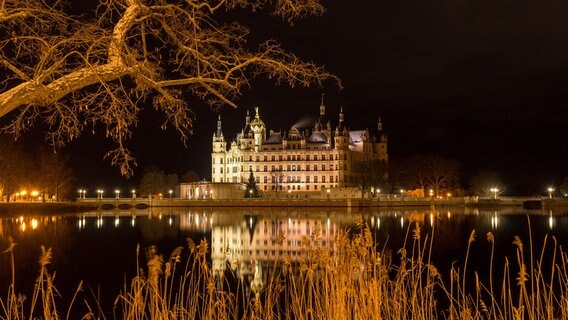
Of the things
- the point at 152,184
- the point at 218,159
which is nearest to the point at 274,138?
the point at 218,159

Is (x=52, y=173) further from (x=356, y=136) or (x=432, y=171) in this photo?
(x=356, y=136)

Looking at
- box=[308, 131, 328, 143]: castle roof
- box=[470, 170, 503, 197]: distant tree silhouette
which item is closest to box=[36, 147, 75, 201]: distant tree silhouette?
box=[308, 131, 328, 143]: castle roof

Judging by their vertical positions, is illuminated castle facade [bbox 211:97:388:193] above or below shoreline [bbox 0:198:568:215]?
above

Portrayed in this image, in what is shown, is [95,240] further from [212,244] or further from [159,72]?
[159,72]

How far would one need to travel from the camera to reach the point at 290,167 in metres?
92.2

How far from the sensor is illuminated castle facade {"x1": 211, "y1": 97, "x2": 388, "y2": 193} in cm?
9094

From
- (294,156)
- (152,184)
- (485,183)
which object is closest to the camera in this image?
(485,183)

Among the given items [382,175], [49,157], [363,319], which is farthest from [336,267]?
[382,175]

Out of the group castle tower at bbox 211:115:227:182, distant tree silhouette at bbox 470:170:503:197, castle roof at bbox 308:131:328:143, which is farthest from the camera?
castle tower at bbox 211:115:227:182

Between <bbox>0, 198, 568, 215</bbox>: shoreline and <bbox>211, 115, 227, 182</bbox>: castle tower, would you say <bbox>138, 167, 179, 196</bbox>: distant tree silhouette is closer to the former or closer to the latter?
<bbox>0, 198, 568, 215</bbox>: shoreline

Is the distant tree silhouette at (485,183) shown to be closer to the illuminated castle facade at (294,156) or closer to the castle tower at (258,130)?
the illuminated castle facade at (294,156)

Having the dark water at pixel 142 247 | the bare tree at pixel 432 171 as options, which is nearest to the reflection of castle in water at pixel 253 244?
the dark water at pixel 142 247

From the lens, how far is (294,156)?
92.8 m

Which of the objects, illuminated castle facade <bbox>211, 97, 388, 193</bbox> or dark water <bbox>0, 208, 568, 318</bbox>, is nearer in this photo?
dark water <bbox>0, 208, 568, 318</bbox>
